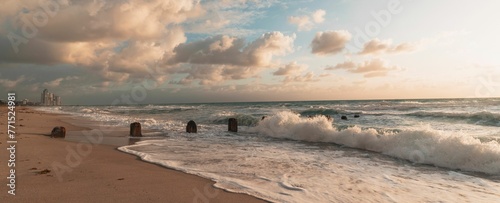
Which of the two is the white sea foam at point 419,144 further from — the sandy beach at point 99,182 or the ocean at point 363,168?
the sandy beach at point 99,182

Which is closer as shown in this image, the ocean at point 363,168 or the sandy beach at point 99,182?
the sandy beach at point 99,182

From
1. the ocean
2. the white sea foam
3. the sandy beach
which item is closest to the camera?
the sandy beach

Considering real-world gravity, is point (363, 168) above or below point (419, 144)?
below

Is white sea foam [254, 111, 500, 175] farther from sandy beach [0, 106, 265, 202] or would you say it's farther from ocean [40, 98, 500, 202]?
sandy beach [0, 106, 265, 202]

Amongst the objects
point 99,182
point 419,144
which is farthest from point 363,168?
point 99,182

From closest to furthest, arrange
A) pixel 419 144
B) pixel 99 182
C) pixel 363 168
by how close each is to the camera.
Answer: pixel 99 182 → pixel 363 168 → pixel 419 144

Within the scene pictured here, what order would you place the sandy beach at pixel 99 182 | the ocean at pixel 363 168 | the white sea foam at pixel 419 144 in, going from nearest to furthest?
the sandy beach at pixel 99 182 < the ocean at pixel 363 168 < the white sea foam at pixel 419 144

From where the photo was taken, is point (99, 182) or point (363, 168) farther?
point (363, 168)

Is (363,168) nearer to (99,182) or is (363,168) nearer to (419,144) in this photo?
(419,144)

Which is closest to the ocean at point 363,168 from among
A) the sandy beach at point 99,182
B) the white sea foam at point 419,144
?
the white sea foam at point 419,144

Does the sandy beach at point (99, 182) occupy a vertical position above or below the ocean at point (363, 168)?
above

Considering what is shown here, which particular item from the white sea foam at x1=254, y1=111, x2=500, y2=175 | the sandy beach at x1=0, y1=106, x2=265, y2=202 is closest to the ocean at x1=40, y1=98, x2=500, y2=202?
the white sea foam at x1=254, y1=111, x2=500, y2=175

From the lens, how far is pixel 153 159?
836cm

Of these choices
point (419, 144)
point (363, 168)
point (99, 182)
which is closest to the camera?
point (99, 182)
